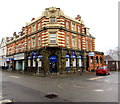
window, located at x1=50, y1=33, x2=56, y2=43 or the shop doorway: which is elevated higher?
window, located at x1=50, y1=33, x2=56, y2=43

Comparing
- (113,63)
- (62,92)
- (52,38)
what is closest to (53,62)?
(52,38)

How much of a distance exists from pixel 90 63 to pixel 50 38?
1392cm

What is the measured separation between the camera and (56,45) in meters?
22.2

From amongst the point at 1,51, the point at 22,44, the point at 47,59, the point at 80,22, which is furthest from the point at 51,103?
the point at 1,51

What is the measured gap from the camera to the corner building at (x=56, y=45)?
2245 centimetres

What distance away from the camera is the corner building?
22.5 m

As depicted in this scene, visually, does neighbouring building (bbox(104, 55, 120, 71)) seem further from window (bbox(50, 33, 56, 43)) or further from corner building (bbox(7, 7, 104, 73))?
window (bbox(50, 33, 56, 43))

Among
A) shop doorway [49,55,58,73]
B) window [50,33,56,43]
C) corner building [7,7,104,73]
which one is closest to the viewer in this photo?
corner building [7,7,104,73]

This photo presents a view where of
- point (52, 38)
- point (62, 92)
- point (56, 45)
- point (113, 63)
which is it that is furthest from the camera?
point (113, 63)

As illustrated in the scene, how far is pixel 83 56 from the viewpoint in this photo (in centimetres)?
2773

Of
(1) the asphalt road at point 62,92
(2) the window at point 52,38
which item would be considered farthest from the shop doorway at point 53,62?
(1) the asphalt road at point 62,92

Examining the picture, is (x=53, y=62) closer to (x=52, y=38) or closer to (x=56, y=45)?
(x=56, y=45)

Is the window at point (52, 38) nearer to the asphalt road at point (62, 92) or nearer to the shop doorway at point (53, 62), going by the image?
the shop doorway at point (53, 62)

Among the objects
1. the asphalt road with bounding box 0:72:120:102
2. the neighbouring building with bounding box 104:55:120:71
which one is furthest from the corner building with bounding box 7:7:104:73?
the neighbouring building with bounding box 104:55:120:71
